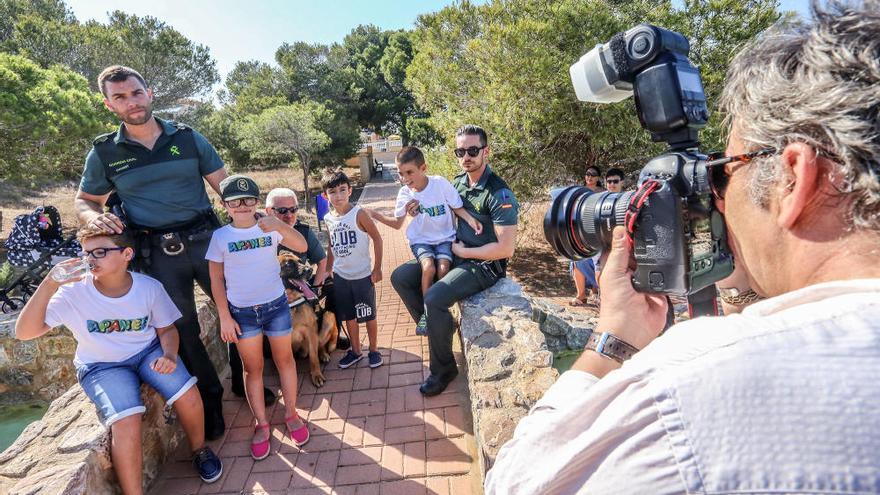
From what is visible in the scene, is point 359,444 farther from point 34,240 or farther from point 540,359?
point 34,240

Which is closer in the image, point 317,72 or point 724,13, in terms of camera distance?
point 724,13

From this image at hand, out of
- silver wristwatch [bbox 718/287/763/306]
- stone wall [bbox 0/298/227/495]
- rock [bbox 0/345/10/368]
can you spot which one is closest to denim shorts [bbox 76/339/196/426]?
stone wall [bbox 0/298/227/495]

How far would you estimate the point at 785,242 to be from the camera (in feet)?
2.57

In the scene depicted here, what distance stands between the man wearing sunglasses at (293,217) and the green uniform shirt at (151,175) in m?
0.63

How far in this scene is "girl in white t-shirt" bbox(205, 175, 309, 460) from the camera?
9.16 feet

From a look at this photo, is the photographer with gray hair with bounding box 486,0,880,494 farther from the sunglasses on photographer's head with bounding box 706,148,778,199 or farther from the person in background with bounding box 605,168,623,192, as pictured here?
the person in background with bounding box 605,168,623,192

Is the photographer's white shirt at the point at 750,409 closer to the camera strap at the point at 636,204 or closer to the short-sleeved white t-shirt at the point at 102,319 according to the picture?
the camera strap at the point at 636,204

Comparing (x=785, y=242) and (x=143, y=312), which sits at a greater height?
(x=785, y=242)

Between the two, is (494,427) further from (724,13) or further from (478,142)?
(724,13)

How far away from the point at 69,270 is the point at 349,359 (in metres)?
1.98

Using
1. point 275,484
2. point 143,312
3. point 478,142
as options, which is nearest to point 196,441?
point 275,484

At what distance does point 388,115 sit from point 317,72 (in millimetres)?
4396

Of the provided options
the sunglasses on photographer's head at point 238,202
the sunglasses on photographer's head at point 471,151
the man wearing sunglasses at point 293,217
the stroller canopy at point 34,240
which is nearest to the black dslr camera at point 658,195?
the sunglasses on photographer's head at point 471,151

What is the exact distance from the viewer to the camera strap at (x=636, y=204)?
1099 mm
